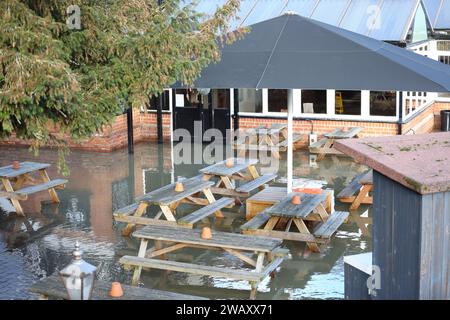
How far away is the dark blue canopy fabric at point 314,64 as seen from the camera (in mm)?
8734

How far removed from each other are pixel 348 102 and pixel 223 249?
9634 millimetres

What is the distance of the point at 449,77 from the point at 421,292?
5131 millimetres

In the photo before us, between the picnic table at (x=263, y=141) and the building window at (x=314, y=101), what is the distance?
884mm

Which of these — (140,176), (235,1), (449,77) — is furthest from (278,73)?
(140,176)

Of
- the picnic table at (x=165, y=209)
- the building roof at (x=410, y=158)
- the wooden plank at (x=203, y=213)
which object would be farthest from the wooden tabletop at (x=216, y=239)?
the building roof at (x=410, y=158)

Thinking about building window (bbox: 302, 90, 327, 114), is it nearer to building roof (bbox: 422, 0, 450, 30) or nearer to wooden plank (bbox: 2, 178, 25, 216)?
building roof (bbox: 422, 0, 450, 30)

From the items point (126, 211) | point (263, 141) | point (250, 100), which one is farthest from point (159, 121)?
point (126, 211)

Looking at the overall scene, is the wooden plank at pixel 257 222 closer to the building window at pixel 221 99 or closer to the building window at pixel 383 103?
the building window at pixel 383 103

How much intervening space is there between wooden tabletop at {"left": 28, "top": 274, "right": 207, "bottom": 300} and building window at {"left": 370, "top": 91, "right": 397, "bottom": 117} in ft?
36.3

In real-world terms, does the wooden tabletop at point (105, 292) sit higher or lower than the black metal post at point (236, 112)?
lower

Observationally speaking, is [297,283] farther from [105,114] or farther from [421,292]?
[421,292]

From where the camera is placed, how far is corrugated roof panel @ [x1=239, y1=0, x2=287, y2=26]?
717 inches

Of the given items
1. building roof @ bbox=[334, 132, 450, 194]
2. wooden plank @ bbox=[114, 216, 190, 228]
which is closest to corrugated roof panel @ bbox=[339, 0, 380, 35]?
wooden plank @ bbox=[114, 216, 190, 228]

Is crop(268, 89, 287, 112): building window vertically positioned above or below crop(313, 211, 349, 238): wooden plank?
above
